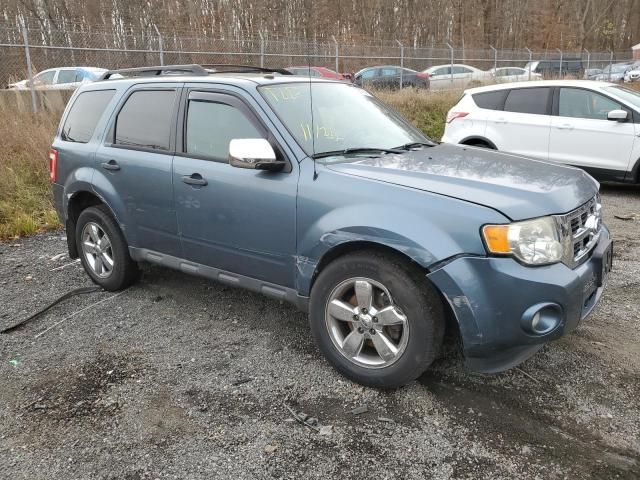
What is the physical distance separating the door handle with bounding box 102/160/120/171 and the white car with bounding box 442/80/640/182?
6.16m

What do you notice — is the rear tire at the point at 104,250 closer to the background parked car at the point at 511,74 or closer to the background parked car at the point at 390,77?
the background parked car at the point at 390,77

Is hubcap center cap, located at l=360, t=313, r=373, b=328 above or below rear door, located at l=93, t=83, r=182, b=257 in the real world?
below

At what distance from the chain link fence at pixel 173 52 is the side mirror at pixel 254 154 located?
5.01 meters

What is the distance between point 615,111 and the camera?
7.59m

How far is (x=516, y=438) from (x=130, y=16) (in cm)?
2555

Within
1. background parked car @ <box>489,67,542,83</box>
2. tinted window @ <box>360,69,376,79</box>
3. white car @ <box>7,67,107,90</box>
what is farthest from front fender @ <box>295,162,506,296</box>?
background parked car @ <box>489,67,542,83</box>

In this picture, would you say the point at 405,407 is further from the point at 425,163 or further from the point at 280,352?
the point at 425,163

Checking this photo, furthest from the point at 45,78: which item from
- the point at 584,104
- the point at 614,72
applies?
the point at 614,72

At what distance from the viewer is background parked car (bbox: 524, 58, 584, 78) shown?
22250mm

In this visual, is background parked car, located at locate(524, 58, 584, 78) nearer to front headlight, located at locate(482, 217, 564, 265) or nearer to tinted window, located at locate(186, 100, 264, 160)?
tinted window, located at locate(186, 100, 264, 160)

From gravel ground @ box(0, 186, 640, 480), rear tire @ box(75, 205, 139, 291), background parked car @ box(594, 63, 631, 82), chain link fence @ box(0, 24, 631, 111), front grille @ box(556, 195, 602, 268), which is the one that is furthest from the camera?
background parked car @ box(594, 63, 631, 82)

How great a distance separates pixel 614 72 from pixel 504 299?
97.7ft

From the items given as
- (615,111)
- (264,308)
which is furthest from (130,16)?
(264,308)

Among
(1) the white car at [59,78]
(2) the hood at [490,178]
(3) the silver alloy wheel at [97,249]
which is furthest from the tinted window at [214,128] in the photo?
(1) the white car at [59,78]
